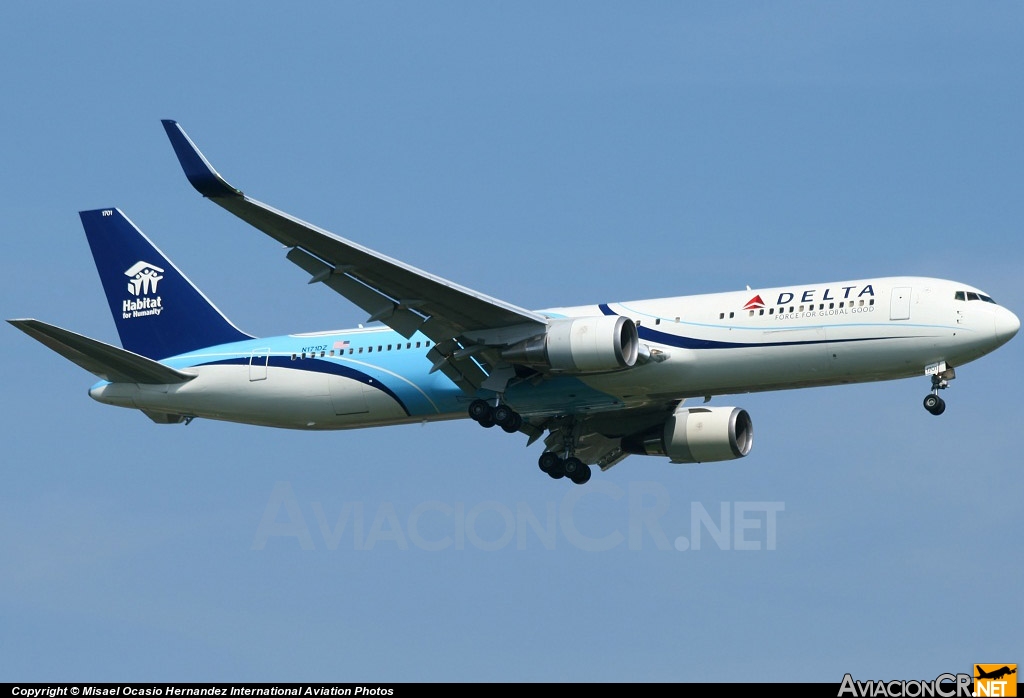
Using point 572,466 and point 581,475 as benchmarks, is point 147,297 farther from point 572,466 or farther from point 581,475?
point 581,475

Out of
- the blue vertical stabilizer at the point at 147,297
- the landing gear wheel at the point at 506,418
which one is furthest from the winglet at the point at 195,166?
the blue vertical stabilizer at the point at 147,297

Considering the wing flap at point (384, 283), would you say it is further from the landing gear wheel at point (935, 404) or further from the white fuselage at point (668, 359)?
the landing gear wheel at point (935, 404)

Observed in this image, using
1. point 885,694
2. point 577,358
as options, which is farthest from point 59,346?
point 885,694

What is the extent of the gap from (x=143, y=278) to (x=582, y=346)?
53.0 feet

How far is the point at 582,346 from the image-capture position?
45156 millimetres

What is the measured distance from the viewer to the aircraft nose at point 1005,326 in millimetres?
44750

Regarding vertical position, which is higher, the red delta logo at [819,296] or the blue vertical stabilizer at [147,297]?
the blue vertical stabilizer at [147,297]

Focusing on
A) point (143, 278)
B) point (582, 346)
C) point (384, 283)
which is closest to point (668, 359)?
point (582, 346)

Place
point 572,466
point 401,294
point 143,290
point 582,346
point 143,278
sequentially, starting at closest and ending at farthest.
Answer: point 582,346 → point 401,294 → point 572,466 → point 143,290 → point 143,278

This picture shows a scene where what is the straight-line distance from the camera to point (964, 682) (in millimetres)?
35469

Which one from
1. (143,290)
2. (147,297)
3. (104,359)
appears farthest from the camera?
(143,290)

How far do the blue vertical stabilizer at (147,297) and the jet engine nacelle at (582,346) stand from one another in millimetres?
10764

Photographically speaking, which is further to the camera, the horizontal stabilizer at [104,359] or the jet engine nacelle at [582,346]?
the horizontal stabilizer at [104,359]

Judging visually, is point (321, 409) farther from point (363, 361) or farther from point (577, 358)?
point (577, 358)
